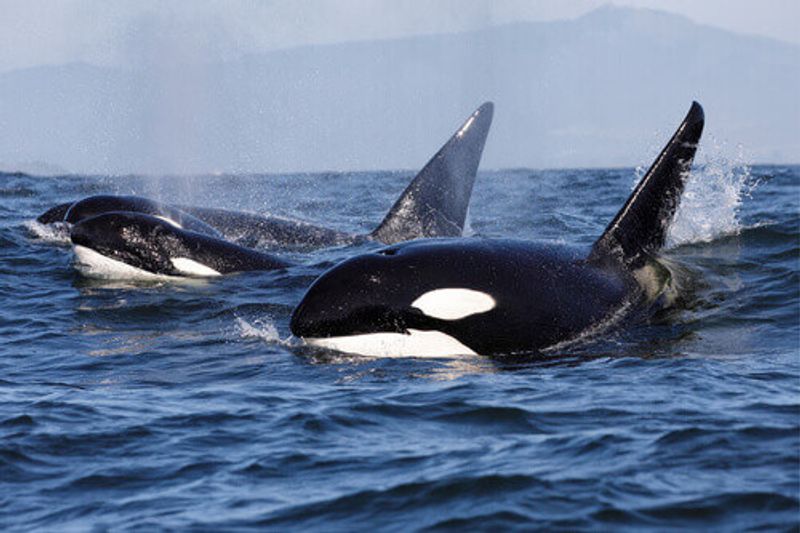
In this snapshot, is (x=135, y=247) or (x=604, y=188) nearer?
(x=135, y=247)

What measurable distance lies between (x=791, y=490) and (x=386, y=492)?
200 centimetres

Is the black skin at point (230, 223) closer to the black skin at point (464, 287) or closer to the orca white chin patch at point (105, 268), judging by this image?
the orca white chin patch at point (105, 268)

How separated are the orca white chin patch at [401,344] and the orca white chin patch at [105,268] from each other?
5164mm

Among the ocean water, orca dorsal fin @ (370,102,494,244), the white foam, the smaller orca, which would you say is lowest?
the ocean water

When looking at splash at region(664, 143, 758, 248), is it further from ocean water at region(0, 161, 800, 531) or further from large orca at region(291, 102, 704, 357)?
large orca at region(291, 102, 704, 357)

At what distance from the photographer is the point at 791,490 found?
575 cm

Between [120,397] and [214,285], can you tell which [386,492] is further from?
[214,285]

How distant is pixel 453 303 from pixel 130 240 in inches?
243

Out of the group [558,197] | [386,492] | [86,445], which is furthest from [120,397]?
[558,197]

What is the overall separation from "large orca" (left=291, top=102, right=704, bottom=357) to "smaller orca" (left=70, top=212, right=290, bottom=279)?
15.8 feet

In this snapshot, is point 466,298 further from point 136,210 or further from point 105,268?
point 136,210

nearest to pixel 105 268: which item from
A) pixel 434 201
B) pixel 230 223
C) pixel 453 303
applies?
pixel 230 223

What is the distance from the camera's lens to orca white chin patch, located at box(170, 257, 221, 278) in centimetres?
1412

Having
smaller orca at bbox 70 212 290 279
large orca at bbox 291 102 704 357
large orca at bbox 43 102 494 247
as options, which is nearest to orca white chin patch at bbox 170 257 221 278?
smaller orca at bbox 70 212 290 279
